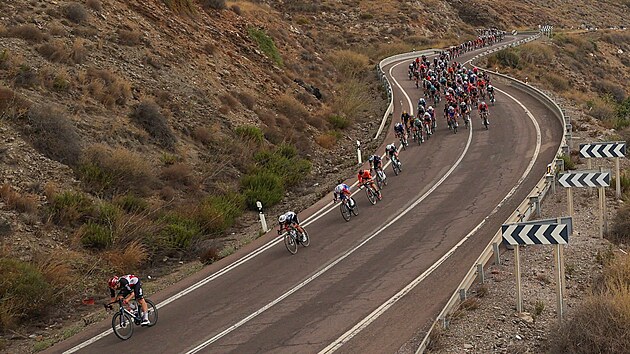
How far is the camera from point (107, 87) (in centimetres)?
2520

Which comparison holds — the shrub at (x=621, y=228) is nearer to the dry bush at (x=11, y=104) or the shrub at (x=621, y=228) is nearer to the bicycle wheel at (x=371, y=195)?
the bicycle wheel at (x=371, y=195)

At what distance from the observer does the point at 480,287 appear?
13.7 m

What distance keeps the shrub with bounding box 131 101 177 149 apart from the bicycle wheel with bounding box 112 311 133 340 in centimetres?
1154

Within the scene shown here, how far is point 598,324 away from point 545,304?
2.85 metres

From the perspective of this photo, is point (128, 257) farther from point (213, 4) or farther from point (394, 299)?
point (213, 4)

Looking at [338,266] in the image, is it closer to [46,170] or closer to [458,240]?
[458,240]

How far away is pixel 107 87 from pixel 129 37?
5.53 m

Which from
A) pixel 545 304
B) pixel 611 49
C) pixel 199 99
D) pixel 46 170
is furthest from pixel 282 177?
pixel 611 49

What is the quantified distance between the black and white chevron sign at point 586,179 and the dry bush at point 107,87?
54.3 ft

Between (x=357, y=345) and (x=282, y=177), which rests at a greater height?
(x=357, y=345)

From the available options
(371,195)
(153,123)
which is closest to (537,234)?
(371,195)

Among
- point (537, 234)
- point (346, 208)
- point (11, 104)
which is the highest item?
point (537, 234)

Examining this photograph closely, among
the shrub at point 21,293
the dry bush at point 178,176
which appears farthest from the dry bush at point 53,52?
the shrub at point 21,293

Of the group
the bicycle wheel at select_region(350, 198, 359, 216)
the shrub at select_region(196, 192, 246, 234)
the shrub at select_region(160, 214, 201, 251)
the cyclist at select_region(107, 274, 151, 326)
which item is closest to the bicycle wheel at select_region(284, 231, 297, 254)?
the shrub at select_region(160, 214, 201, 251)
